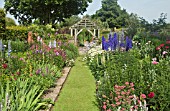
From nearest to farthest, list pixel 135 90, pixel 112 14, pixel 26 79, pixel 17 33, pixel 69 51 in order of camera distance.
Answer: pixel 135 90 < pixel 26 79 < pixel 69 51 < pixel 17 33 < pixel 112 14

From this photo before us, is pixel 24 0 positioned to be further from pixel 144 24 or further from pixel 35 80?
pixel 35 80

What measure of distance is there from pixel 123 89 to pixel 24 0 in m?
31.9

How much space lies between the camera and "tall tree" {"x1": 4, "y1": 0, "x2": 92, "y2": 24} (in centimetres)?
3375

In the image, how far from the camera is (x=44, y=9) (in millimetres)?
35469

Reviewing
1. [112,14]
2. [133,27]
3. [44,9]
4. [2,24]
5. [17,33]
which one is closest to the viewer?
[2,24]

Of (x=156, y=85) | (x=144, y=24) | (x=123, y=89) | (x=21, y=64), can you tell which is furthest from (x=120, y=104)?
(x=144, y=24)

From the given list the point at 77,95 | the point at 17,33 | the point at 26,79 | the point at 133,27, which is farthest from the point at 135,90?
the point at 133,27

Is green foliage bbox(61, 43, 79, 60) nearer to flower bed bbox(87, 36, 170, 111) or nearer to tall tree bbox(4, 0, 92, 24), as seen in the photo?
flower bed bbox(87, 36, 170, 111)

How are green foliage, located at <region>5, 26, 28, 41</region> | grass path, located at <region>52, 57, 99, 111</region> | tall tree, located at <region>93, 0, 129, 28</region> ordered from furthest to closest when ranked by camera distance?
tall tree, located at <region>93, 0, 129, 28</region>
green foliage, located at <region>5, 26, 28, 41</region>
grass path, located at <region>52, 57, 99, 111</region>

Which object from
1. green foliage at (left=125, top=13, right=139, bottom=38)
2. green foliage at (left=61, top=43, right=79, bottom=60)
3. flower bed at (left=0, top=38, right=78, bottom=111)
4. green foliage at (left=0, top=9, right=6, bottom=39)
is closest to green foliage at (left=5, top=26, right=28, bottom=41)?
green foliage at (left=0, top=9, right=6, bottom=39)

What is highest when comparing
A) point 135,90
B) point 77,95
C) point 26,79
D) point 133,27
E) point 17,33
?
point 133,27

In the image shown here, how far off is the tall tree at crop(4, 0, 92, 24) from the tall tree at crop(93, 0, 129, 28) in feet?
93.3

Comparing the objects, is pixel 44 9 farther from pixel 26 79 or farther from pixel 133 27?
pixel 26 79

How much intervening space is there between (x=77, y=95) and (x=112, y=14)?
62.0 metres
